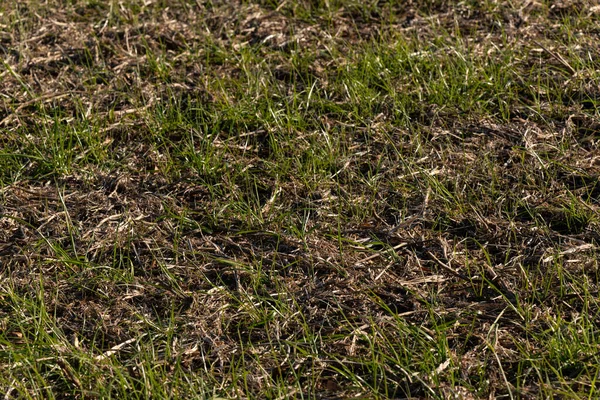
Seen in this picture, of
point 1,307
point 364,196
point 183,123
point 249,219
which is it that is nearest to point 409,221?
point 364,196

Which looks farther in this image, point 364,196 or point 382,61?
point 382,61

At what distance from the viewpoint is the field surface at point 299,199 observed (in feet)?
8.67

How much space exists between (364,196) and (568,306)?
826 millimetres

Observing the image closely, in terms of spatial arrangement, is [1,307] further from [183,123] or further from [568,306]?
[568,306]

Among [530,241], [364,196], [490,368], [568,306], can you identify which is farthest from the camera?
[364,196]

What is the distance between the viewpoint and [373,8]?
435cm

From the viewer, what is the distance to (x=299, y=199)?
3297mm

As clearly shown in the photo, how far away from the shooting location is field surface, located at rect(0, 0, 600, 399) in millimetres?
2643

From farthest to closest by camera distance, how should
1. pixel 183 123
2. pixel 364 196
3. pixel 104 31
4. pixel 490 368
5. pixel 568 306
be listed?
pixel 104 31 < pixel 183 123 < pixel 364 196 < pixel 568 306 < pixel 490 368

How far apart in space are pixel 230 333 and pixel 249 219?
526 millimetres

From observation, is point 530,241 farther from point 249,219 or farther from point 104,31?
point 104,31

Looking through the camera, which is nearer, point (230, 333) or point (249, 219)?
point (230, 333)

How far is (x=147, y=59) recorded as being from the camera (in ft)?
13.3

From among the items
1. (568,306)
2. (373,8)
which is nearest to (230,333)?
(568,306)
